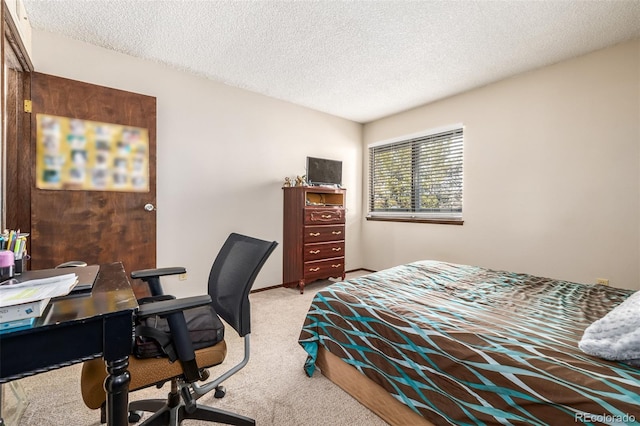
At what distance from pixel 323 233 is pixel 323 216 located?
22 centimetres

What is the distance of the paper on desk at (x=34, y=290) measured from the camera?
76cm

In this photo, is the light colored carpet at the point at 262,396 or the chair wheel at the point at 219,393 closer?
the light colored carpet at the point at 262,396

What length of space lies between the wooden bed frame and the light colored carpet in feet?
0.13

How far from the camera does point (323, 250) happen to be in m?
3.76

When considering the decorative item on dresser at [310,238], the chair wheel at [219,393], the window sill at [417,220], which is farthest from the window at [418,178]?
the chair wheel at [219,393]

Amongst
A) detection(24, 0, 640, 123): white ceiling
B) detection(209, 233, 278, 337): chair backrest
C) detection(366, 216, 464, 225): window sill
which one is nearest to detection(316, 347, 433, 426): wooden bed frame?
detection(209, 233, 278, 337): chair backrest

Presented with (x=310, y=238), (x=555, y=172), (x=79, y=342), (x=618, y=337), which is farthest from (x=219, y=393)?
(x=555, y=172)

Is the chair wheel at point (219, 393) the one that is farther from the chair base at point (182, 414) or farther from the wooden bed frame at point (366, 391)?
the wooden bed frame at point (366, 391)

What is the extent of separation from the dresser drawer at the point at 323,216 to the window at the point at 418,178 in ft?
2.85

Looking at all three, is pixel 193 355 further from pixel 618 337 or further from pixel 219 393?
pixel 618 337

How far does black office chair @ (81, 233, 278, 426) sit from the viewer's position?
41.3 inches

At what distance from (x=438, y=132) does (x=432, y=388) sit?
3298mm

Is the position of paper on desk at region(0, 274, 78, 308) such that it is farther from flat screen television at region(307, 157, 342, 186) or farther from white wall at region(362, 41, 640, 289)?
white wall at region(362, 41, 640, 289)

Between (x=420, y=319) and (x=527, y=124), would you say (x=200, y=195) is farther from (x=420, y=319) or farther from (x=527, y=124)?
(x=527, y=124)
